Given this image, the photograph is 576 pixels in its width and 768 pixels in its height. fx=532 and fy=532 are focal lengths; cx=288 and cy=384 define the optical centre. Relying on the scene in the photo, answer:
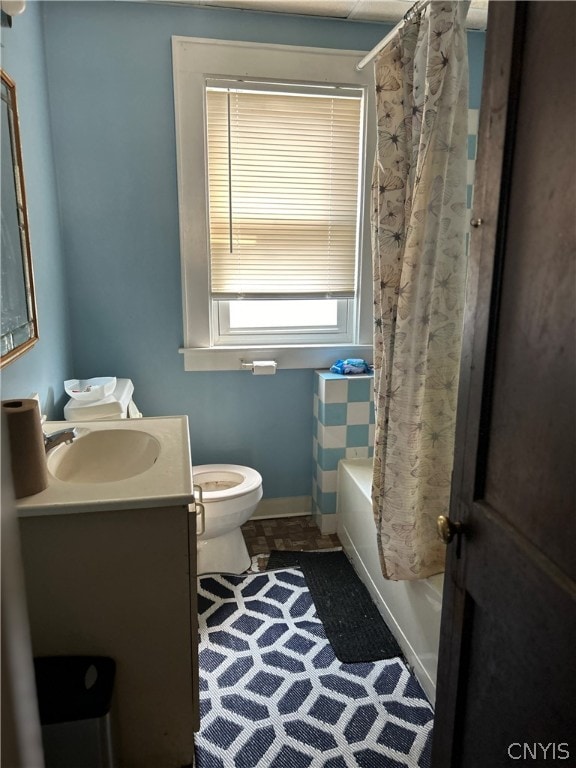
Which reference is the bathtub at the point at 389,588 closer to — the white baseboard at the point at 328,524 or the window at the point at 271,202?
the white baseboard at the point at 328,524

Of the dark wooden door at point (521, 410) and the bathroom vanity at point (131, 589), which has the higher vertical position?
the dark wooden door at point (521, 410)

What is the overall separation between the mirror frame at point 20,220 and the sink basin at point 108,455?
343 millimetres

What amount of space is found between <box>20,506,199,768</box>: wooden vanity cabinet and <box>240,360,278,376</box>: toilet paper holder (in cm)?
134

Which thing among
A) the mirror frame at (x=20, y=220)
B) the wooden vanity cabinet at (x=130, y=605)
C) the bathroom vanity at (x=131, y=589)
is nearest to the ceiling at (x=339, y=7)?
the mirror frame at (x=20, y=220)

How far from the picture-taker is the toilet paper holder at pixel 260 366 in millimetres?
2602

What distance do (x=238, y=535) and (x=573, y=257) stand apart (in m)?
2.05

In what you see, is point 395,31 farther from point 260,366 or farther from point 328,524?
point 328,524

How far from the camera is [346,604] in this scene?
85.7 inches

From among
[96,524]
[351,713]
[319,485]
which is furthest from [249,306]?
[351,713]

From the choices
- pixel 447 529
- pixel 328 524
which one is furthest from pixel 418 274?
pixel 328 524

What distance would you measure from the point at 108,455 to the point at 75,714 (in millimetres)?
739

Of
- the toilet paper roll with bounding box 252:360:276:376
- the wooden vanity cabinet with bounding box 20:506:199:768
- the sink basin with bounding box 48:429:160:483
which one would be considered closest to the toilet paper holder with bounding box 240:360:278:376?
the toilet paper roll with bounding box 252:360:276:376

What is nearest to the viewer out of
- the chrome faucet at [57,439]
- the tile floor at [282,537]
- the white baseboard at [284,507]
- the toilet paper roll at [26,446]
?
the toilet paper roll at [26,446]

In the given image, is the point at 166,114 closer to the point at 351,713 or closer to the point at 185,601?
the point at 185,601
